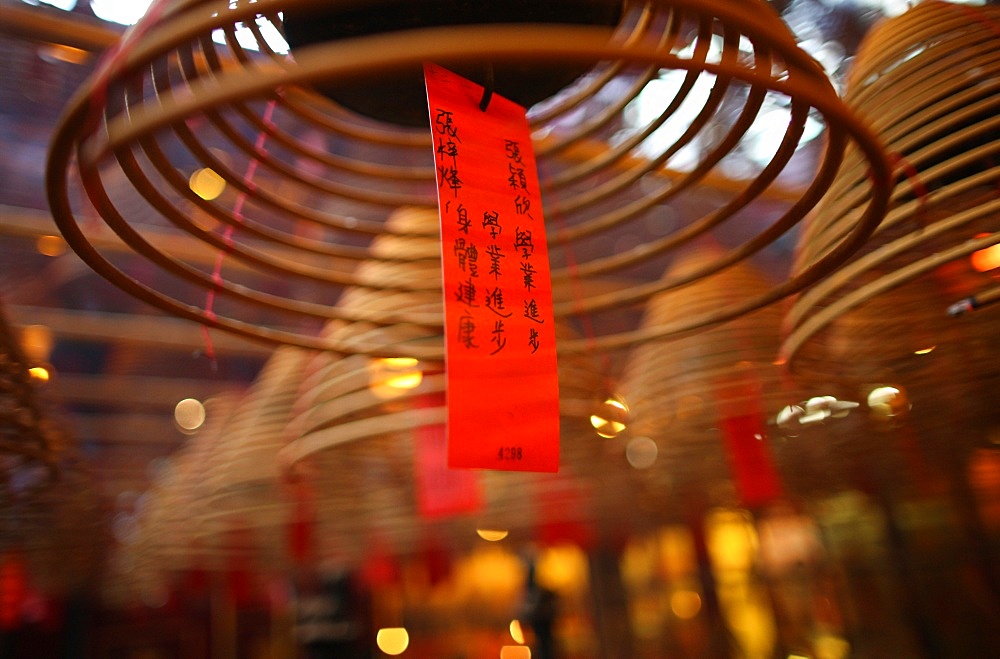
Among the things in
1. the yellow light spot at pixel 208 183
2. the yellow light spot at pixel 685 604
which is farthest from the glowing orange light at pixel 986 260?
the yellow light spot at pixel 685 604

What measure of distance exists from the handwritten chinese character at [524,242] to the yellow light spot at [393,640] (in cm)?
572

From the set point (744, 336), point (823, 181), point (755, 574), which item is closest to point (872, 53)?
point (823, 181)

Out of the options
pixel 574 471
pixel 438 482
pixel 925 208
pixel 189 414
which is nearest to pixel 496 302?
pixel 925 208

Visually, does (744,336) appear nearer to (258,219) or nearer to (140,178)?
(140,178)

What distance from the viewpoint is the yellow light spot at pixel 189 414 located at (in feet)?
11.3

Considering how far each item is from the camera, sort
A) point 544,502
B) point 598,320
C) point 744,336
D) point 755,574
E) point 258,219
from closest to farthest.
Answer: point 744,336, point 544,502, point 258,219, point 598,320, point 755,574

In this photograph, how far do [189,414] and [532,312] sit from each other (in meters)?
3.21

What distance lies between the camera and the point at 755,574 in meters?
5.02

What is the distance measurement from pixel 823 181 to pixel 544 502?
194 cm

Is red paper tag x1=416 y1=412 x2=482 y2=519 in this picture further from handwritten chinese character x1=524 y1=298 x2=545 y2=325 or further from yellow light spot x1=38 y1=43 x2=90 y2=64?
yellow light spot x1=38 y1=43 x2=90 y2=64

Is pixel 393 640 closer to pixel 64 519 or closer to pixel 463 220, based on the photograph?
pixel 64 519

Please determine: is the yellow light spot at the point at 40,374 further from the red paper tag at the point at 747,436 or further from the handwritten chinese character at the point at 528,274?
the red paper tag at the point at 747,436

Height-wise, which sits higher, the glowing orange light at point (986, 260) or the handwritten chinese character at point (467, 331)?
the glowing orange light at point (986, 260)

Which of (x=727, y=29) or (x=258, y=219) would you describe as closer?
(x=727, y=29)
